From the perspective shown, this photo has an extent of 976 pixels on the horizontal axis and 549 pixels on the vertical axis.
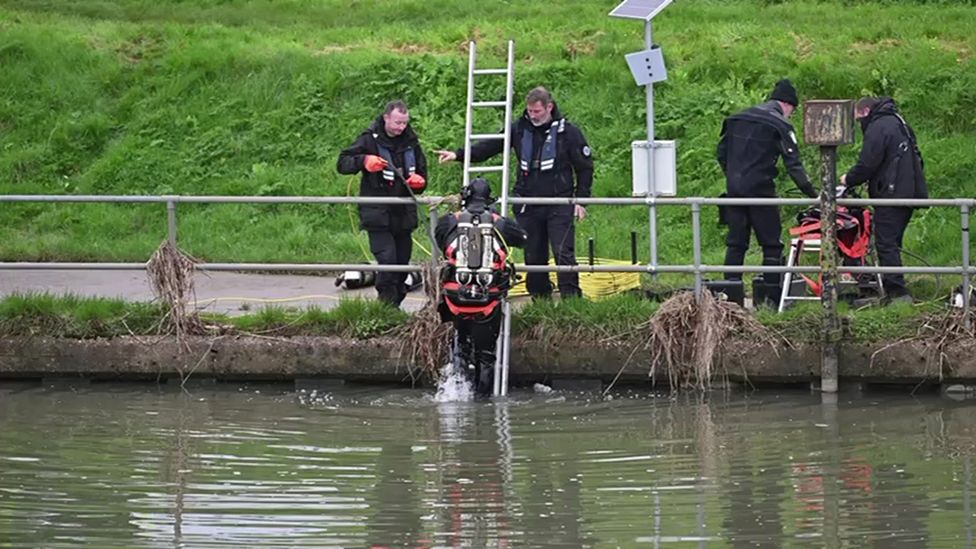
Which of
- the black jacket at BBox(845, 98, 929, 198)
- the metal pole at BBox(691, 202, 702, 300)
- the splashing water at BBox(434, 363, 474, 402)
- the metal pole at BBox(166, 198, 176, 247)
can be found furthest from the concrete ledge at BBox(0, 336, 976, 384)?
the black jacket at BBox(845, 98, 929, 198)

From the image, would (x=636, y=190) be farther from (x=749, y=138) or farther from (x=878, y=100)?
(x=878, y=100)

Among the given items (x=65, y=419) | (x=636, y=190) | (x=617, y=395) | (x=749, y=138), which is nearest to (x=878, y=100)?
(x=749, y=138)

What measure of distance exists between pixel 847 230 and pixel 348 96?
335 inches

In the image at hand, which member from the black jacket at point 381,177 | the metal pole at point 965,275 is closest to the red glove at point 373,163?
the black jacket at point 381,177

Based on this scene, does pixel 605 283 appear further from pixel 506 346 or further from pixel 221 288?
pixel 221 288

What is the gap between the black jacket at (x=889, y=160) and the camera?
16734mm

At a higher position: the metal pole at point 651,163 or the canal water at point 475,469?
the metal pole at point 651,163

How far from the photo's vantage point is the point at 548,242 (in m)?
17.1

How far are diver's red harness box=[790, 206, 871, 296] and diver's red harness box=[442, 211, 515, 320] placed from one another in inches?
108

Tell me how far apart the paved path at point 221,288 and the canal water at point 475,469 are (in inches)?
70.2

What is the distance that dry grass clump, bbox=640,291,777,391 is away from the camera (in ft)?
51.7

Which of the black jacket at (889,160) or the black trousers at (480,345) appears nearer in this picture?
the black trousers at (480,345)

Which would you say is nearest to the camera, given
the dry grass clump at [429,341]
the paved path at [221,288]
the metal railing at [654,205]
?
the metal railing at [654,205]

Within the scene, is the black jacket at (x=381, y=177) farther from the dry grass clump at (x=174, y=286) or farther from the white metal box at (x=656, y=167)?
the white metal box at (x=656, y=167)
